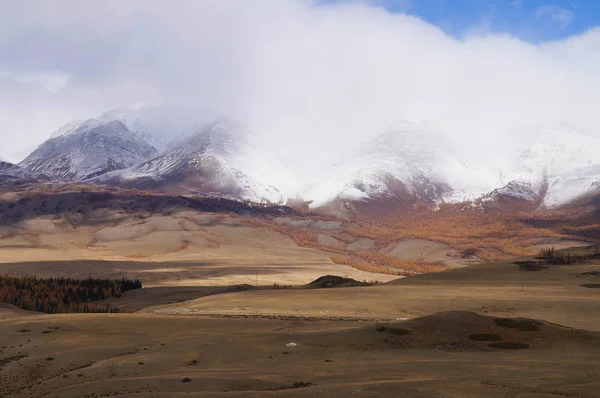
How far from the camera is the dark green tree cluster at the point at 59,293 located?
207ft

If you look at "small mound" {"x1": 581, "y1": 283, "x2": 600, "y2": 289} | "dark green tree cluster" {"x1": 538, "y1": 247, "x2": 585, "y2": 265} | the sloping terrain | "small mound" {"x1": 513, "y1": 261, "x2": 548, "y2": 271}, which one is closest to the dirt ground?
the sloping terrain

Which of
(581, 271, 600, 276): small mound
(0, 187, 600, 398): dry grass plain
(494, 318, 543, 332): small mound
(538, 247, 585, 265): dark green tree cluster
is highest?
(538, 247, 585, 265): dark green tree cluster

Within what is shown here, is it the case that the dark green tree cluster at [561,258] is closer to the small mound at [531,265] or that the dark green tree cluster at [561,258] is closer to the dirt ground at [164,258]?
the small mound at [531,265]

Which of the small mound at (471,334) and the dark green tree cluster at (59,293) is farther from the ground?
the small mound at (471,334)

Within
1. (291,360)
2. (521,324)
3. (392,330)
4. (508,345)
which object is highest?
(521,324)

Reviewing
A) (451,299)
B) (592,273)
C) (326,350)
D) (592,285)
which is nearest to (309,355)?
(326,350)

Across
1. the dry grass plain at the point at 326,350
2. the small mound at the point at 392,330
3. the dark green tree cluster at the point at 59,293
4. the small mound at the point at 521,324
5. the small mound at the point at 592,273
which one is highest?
the small mound at the point at 592,273

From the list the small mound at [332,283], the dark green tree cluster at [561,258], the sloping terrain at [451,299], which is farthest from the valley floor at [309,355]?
the dark green tree cluster at [561,258]

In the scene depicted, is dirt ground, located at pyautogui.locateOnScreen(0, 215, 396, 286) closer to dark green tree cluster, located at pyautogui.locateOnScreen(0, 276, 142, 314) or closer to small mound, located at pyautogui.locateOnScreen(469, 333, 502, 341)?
dark green tree cluster, located at pyautogui.locateOnScreen(0, 276, 142, 314)

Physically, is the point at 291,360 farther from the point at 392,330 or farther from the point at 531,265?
the point at 531,265

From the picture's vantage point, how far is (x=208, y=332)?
115 ft

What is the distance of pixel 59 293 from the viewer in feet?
253

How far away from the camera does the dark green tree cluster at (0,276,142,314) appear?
63.1 meters

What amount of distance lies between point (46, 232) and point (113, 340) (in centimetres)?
18302
